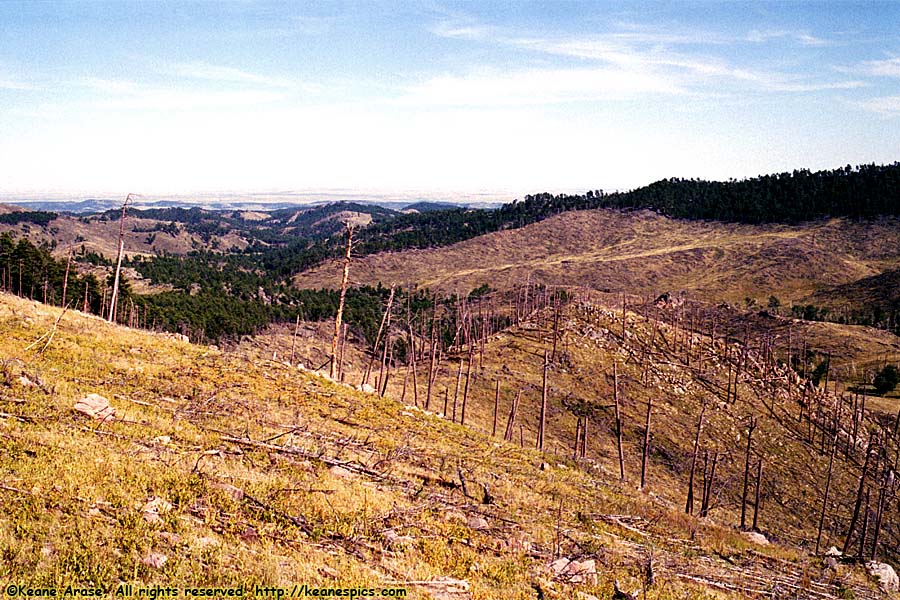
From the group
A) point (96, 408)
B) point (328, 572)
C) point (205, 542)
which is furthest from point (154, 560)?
point (96, 408)

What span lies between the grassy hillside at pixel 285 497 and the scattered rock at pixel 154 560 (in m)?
0.03

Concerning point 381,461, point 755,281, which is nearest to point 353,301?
point 755,281

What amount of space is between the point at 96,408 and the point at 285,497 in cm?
633

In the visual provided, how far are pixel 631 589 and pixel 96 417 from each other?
43.8ft

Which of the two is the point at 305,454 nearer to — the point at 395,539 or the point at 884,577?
the point at 395,539

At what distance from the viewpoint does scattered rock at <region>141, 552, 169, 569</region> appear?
8172 millimetres

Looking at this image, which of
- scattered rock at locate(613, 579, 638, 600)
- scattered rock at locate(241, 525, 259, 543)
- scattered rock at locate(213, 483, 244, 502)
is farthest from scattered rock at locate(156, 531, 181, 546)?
scattered rock at locate(613, 579, 638, 600)

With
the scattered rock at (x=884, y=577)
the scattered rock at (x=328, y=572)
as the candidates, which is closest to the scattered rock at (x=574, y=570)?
the scattered rock at (x=328, y=572)

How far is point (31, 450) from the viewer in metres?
10.8

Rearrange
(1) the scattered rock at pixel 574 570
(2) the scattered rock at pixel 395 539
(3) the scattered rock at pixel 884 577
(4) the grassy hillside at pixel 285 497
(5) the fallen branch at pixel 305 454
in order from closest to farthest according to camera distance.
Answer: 1. (4) the grassy hillside at pixel 285 497
2. (2) the scattered rock at pixel 395 539
3. (1) the scattered rock at pixel 574 570
4. (5) the fallen branch at pixel 305 454
5. (3) the scattered rock at pixel 884 577

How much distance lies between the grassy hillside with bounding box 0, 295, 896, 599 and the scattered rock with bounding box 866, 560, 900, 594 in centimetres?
109

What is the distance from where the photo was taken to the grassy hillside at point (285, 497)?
28.9ft

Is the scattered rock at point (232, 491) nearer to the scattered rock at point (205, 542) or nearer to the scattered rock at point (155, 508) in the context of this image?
the scattered rock at point (155, 508)

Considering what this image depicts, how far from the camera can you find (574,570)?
12305 millimetres
